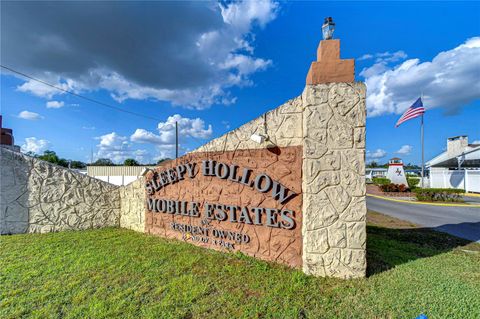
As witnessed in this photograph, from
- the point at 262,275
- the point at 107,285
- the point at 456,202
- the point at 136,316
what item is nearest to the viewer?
the point at 136,316

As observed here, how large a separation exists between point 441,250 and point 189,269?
5939 millimetres

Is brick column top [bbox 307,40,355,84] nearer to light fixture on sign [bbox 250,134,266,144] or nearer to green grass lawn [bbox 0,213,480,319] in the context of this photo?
light fixture on sign [bbox 250,134,266,144]

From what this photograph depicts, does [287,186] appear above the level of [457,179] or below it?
above

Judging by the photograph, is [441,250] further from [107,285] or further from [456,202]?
[456,202]

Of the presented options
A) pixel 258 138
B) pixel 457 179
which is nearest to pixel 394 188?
pixel 457 179

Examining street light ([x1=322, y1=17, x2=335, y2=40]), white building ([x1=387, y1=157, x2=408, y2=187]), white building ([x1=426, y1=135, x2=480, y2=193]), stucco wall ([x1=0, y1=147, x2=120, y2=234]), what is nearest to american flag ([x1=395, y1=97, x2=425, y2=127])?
white building ([x1=387, y1=157, x2=408, y2=187])

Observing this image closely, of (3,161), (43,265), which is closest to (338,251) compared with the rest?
(43,265)

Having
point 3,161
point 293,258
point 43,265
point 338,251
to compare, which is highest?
point 3,161

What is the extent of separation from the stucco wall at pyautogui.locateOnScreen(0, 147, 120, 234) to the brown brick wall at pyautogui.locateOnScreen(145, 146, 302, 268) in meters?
3.56

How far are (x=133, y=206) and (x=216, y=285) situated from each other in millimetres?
4814

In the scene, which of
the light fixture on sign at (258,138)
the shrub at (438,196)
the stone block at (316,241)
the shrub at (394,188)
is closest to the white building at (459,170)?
the shrub at (394,188)

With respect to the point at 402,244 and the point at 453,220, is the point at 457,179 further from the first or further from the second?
the point at 402,244

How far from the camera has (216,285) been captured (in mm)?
3586

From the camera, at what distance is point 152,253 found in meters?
4.98
